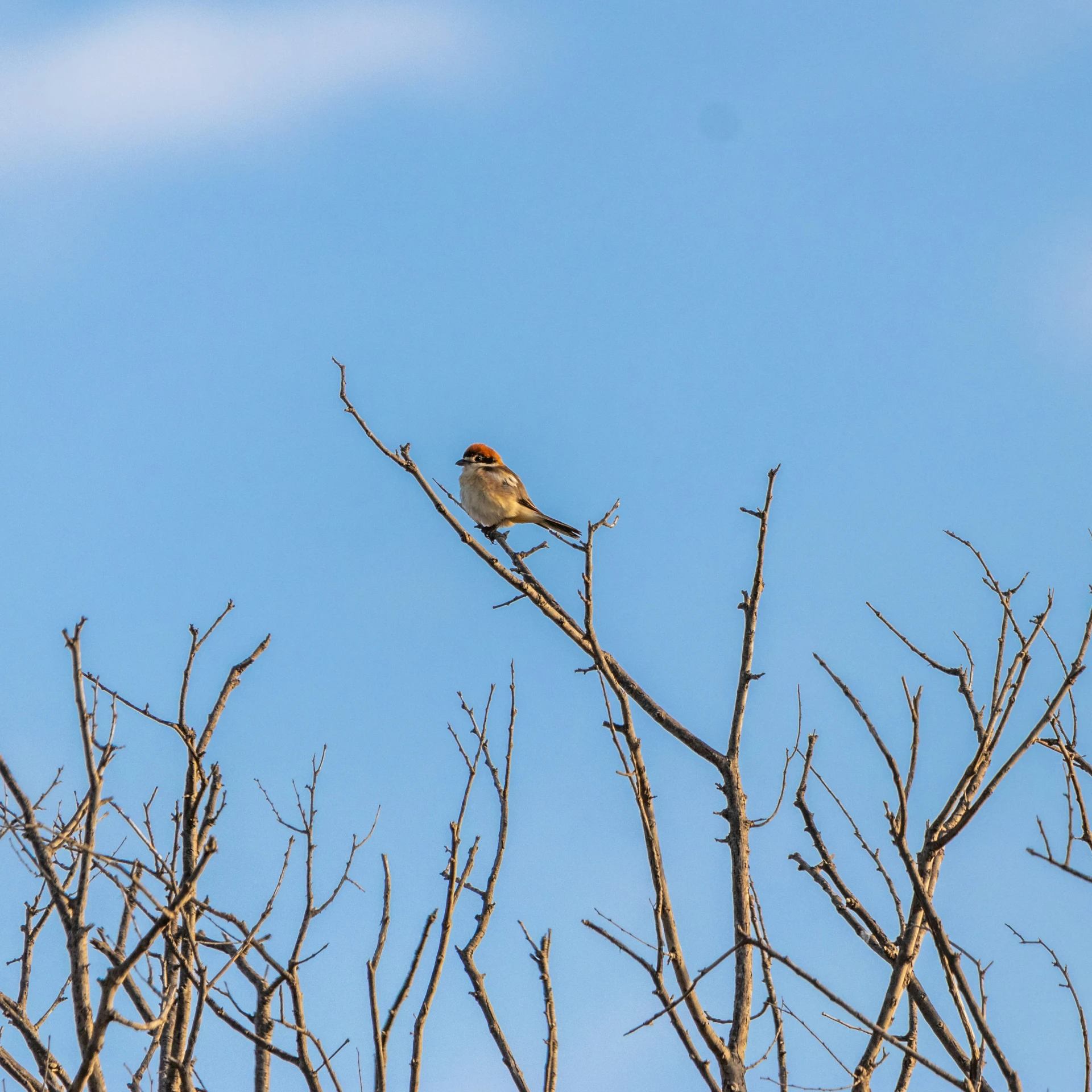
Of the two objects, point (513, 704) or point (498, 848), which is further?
point (513, 704)

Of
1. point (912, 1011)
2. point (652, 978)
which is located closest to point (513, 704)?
point (652, 978)

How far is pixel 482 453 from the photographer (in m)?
11.1

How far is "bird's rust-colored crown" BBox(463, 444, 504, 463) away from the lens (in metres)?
11.1

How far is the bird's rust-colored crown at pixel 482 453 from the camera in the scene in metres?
11.1

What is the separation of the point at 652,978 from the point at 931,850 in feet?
3.36

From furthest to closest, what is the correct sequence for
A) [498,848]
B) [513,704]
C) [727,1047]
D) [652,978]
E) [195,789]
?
[513,704]
[498,848]
[195,789]
[727,1047]
[652,978]

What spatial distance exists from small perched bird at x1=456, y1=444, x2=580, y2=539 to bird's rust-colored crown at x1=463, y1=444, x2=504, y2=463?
1.47ft

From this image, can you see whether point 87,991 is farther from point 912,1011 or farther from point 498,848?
point 912,1011

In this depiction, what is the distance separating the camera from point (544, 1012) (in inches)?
159

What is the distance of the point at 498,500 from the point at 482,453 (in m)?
1.00

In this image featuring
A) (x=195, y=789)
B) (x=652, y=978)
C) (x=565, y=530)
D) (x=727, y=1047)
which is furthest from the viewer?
(x=565, y=530)

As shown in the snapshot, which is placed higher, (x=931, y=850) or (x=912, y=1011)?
(x=931, y=850)

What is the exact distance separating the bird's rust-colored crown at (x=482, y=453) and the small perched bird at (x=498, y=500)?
17.7 inches

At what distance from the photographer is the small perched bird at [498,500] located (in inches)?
404
